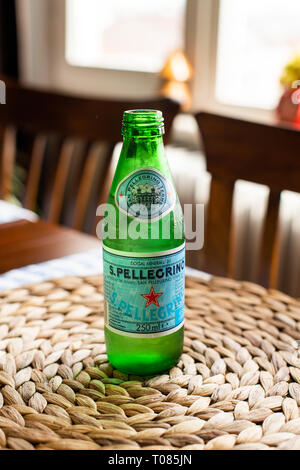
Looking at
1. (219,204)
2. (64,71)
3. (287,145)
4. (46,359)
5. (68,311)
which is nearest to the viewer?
(46,359)

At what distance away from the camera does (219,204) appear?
1.06m

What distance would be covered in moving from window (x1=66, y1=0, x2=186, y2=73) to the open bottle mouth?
1.52 m

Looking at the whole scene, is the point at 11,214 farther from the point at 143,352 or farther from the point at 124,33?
the point at 124,33

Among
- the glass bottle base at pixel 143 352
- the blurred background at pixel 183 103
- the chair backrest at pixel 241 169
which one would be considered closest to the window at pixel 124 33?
the blurred background at pixel 183 103

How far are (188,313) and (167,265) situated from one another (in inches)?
7.3

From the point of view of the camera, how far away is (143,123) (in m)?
0.53

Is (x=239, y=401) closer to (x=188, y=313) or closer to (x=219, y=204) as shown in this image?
(x=188, y=313)

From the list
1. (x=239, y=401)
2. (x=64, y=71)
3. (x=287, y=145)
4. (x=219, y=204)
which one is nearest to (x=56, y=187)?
(x=219, y=204)

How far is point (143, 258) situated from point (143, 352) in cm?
11

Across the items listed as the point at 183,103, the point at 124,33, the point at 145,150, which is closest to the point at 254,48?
the point at 183,103

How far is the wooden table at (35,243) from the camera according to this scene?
2.84 ft

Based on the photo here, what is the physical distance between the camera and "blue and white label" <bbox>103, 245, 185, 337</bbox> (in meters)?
0.52

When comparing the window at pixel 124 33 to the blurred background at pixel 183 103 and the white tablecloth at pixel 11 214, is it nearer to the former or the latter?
the blurred background at pixel 183 103
